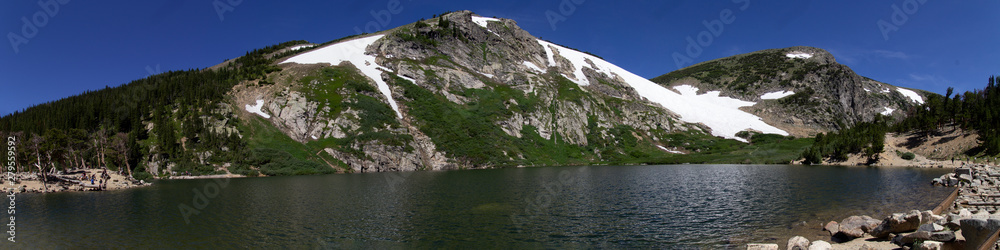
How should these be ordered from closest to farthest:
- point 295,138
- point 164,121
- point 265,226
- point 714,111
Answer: point 265,226
point 164,121
point 295,138
point 714,111

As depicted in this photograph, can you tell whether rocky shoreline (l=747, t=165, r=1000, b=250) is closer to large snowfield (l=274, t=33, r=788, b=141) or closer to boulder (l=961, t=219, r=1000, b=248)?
boulder (l=961, t=219, r=1000, b=248)

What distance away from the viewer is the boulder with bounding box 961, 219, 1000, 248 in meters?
13.8

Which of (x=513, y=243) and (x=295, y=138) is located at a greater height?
(x=295, y=138)

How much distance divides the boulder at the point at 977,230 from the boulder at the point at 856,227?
5.58 m

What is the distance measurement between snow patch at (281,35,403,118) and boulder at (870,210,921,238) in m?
113

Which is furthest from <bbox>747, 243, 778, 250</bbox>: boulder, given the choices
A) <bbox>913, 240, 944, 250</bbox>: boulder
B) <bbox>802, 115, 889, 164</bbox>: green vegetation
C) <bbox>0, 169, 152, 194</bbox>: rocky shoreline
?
<bbox>802, 115, 889, 164</bbox>: green vegetation

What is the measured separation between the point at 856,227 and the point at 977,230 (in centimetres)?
666

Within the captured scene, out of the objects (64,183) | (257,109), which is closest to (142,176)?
(64,183)

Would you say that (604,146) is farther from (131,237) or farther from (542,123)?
(131,237)

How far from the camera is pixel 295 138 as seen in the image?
10288 centimetres

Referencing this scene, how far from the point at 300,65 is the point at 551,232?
131 m

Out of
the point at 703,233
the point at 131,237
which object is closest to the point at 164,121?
the point at 131,237

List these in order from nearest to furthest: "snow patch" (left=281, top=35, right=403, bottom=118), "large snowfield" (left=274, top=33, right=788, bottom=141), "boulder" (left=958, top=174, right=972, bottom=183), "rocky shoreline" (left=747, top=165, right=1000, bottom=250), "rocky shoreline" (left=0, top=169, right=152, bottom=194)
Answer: "rocky shoreline" (left=747, top=165, right=1000, bottom=250) < "boulder" (left=958, top=174, right=972, bottom=183) < "rocky shoreline" (left=0, top=169, right=152, bottom=194) < "snow patch" (left=281, top=35, right=403, bottom=118) < "large snowfield" (left=274, top=33, right=788, bottom=141)

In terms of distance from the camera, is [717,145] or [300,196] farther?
[717,145]
